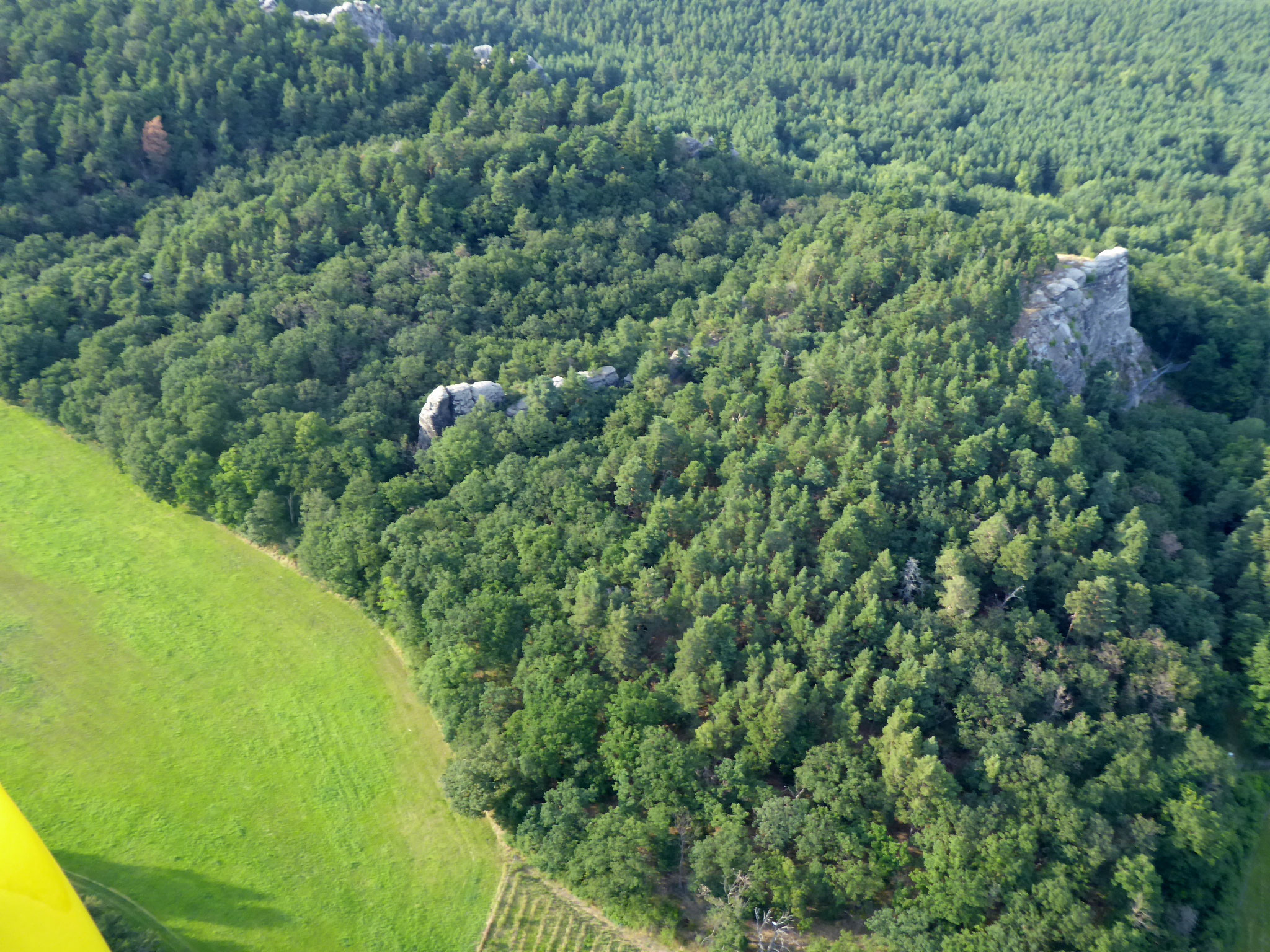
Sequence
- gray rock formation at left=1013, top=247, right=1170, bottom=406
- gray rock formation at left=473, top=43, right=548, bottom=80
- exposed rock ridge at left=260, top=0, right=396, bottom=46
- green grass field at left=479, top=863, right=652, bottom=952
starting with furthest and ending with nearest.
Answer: exposed rock ridge at left=260, top=0, right=396, bottom=46 < gray rock formation at left=473, top=43, right=548, bottom=80 < gray rock formation at left=1013, top=247, right=1170, bottom=406 < green grass field at left=479, top=863, right=652, bottom=952

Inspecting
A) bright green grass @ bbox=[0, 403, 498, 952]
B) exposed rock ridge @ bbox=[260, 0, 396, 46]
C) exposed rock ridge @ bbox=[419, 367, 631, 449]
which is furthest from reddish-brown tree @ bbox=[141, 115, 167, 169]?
exposed rock ridge @ bbox=[419, 367, 631, 449]

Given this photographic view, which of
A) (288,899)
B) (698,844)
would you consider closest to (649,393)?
(698,844)

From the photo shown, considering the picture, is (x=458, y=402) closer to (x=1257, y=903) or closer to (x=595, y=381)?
(x=595, y=381)

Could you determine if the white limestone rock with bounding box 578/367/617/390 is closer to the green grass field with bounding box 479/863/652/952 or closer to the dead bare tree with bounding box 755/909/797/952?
the green grass field with bounding box 479/863/652/952

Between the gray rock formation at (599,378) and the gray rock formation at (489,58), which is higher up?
the gray rock formation at (489,58)

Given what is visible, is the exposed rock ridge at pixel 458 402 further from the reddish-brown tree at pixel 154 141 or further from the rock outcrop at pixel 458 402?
the reddish-brown tree at pixel 154 141

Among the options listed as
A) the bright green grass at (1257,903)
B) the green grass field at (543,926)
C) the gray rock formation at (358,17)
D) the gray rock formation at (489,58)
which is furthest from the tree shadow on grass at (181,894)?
the gray rock formation at (358,17)

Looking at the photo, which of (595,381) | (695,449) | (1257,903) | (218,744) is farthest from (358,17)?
(1257,903)
